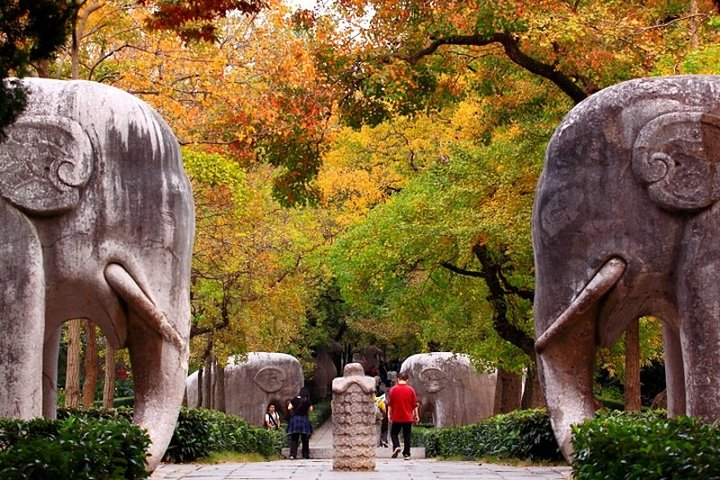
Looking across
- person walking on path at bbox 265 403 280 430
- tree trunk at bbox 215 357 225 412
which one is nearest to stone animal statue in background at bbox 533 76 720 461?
person walking on path at bbox 265 403 280 430

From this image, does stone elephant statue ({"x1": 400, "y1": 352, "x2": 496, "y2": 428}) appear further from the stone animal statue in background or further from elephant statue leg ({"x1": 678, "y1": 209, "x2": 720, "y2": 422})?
elephant statue leg ({"x1": 678, "y1": 209, "x2": 720, "y2": 422})

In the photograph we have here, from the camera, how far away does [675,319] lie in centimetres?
1147

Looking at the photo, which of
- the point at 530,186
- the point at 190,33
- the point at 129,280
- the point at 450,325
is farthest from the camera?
the point at 450,325

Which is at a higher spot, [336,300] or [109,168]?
[336,300]

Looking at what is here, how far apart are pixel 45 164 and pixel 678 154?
5.47m

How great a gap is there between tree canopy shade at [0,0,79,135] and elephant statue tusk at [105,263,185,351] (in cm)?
387

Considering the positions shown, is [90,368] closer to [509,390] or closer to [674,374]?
[509,390]

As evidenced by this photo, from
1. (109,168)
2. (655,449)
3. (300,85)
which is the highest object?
(300,85)

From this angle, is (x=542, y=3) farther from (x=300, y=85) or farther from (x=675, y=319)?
(x=675, y=319)

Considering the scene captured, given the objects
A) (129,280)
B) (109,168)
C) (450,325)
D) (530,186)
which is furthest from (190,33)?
(450,325)

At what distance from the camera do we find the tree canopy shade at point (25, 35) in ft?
23.2

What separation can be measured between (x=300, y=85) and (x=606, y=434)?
10580 mm

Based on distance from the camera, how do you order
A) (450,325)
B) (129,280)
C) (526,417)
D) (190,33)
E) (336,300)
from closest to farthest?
(129,280)
(190,33)
(526,417)
(450,325)
(336,300)

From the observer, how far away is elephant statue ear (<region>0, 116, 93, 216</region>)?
11.2 m
